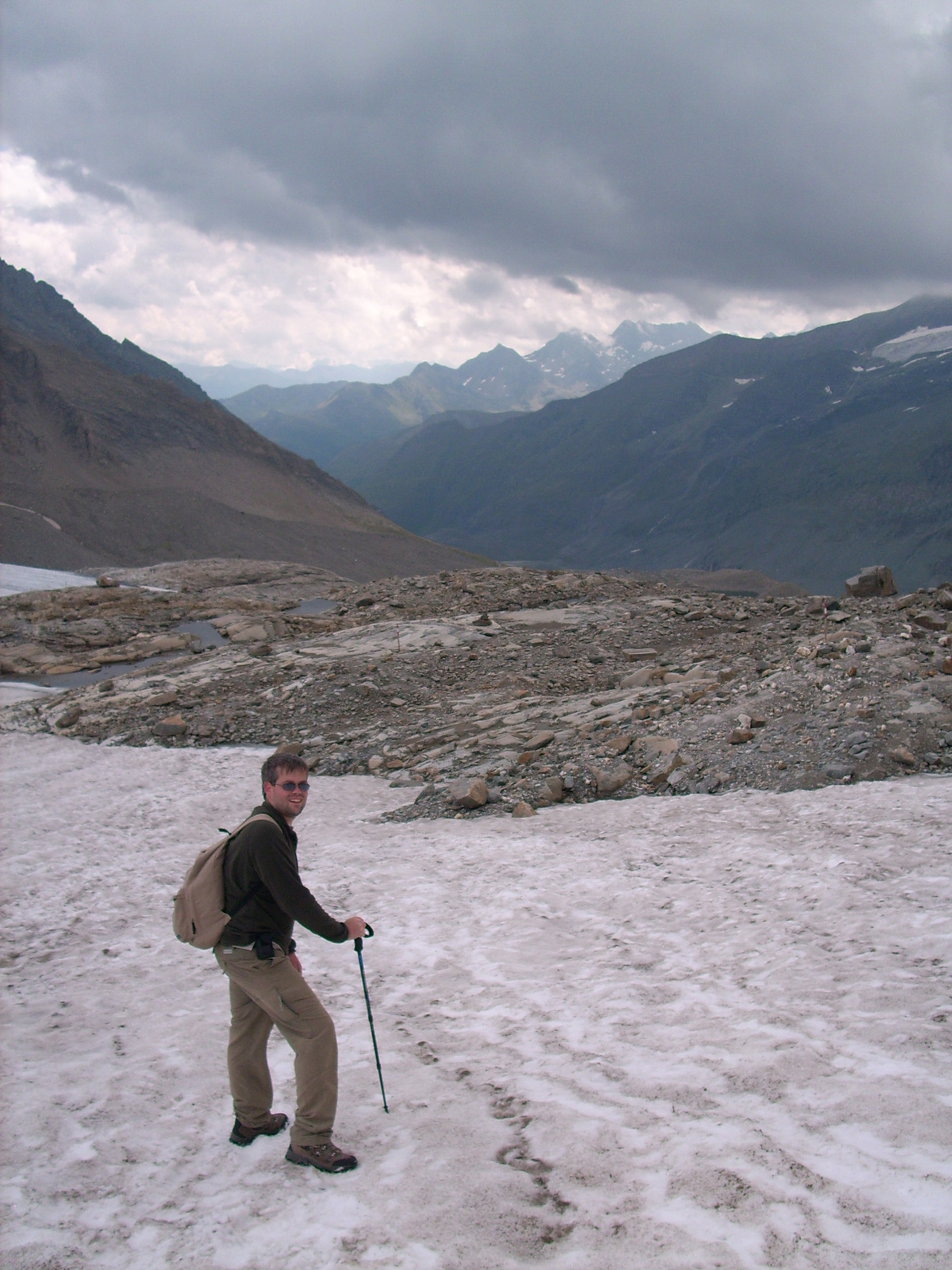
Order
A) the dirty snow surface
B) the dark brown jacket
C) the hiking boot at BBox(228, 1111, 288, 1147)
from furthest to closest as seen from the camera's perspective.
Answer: the hiking boot at BBox(228, 1111, 288, 1147), the dark brown jacket, the dirty snow surface

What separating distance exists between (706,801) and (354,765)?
7.42m

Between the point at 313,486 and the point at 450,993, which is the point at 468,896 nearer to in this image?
the point at 450,993

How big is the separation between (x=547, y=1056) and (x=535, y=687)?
45.8ft

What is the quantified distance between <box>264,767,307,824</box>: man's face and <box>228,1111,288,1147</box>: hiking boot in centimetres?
203

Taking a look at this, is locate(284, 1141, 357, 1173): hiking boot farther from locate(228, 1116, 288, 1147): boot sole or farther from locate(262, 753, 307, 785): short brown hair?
locate(262, 753, 307, 785): short brown hair

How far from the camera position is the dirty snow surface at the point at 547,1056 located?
4430 millimetres

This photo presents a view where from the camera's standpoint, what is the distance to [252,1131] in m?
5.28

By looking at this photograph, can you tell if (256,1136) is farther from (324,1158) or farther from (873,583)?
(873,583)

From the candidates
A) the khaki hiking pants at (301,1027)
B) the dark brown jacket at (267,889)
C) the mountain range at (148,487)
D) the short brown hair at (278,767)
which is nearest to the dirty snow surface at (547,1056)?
the khaki hiking pants at (301,1027)

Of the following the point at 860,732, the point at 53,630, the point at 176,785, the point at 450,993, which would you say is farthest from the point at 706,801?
the point at 53,630

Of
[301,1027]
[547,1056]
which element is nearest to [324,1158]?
[301,1027]

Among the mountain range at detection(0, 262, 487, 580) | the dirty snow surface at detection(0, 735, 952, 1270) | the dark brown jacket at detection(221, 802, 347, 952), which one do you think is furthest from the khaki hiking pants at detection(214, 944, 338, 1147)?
the mountain range at detection(0, 262, 487, 580)

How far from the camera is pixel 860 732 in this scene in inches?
497

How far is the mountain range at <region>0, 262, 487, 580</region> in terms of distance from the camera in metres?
110
